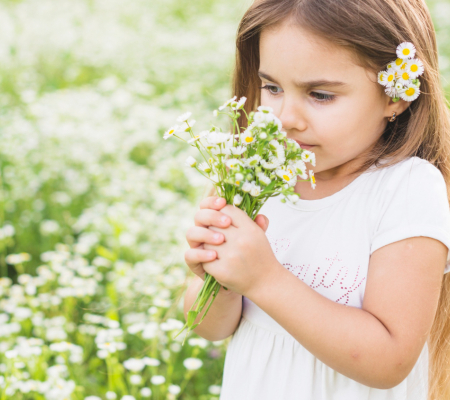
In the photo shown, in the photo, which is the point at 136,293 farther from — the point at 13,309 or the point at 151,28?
the point at 151,28

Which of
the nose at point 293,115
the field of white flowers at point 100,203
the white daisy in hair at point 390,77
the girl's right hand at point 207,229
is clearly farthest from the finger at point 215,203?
the field of white flowers at point 100,203

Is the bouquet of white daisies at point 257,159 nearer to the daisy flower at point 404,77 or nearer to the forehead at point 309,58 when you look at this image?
the forehead at point 309,58

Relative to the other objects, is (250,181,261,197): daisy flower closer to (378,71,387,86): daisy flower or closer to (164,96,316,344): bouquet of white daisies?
(164,96,316,344): bouquet of white daisies

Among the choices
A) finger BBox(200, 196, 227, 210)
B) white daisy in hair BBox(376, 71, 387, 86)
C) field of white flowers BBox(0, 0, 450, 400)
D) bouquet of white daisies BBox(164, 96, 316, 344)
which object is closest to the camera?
bouquet of white daisies BBox(164, 96, 316, 344)

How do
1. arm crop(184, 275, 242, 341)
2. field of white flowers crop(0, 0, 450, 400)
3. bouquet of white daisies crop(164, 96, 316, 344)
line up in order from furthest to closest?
field of white flowers crop(0, 0, 450, 400) < arm crop(184, 275, 242, 341) < bouquet of white daisies crop(164, 96, 316, 344)

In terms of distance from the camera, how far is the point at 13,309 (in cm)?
225

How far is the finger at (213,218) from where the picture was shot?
1.11 metres

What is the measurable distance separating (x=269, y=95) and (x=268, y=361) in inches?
26.9

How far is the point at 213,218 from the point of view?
3.67ft

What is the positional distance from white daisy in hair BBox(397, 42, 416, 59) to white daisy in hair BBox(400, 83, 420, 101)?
0.23 feet

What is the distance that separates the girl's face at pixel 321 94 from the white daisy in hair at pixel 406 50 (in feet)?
0.28

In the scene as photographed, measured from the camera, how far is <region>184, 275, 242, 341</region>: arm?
1.39 metres

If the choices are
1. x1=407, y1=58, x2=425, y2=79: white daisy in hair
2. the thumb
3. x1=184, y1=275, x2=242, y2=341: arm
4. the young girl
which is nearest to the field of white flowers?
x1=184, y1=275, x2=242, y2=341: arm

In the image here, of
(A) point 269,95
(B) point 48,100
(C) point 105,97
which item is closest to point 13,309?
(A) point 269,95
